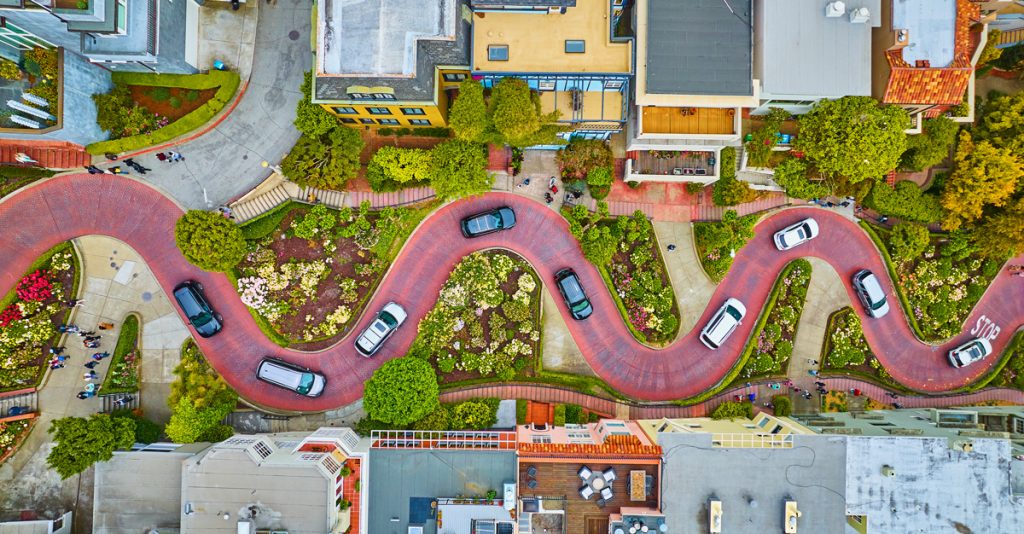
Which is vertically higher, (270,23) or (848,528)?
(270,23)

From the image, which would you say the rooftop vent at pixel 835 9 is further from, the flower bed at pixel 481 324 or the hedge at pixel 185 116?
the hedge at pixel 185 116

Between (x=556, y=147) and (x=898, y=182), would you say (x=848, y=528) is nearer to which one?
(x=898, y=182)

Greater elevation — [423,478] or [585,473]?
[585,473]

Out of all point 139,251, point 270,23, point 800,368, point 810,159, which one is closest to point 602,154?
point 810,159

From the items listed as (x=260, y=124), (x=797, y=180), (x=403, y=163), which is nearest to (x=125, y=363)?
(x=260, y=124)

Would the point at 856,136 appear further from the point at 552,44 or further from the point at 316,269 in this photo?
the point at 316,269

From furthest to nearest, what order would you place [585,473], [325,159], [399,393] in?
[325,159]
[399,393]
[585,473]
